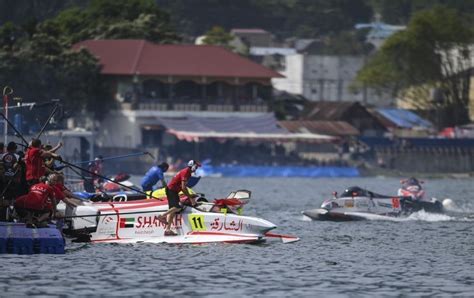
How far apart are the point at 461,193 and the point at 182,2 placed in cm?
11642

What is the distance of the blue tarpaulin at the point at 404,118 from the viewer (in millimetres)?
137375

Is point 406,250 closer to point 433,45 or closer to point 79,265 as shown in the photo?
point 79,265

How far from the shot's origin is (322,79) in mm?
164125

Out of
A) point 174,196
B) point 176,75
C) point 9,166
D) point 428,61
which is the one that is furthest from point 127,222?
point 428,61

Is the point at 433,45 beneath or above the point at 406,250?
above

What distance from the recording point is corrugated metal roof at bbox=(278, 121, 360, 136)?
123m

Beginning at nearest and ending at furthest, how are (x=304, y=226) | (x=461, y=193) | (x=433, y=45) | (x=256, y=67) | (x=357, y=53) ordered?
(x=304, y=226) → (x=461, y=193) → (x=256, y=67) → (x=433, y=45) → (x=357, y=53)

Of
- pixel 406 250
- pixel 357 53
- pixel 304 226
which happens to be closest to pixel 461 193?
pixel 304 226

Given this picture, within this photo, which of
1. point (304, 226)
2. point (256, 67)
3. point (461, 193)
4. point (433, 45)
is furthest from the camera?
point (433, 45)

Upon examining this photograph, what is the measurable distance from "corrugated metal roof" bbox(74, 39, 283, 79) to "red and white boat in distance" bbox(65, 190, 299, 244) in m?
74.6

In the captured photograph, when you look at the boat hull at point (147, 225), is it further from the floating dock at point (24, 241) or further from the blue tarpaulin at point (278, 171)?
the blue tarpaulin at point (278, 171)

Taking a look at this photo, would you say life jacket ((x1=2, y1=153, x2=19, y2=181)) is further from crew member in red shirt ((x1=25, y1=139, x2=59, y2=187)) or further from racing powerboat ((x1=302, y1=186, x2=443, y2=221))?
racing powerboat ((x1=302, y1=186, x2=443, y2=221))

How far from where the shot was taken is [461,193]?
3282 inches

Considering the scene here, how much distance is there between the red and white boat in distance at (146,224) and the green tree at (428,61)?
288 feet
